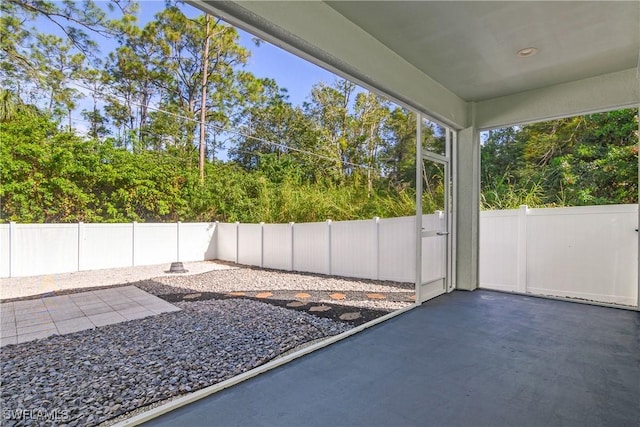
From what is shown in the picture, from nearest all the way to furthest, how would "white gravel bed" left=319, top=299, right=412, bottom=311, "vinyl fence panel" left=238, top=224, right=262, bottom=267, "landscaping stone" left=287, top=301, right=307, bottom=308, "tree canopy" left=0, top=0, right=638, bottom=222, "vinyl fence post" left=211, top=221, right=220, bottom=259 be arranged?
"white gravel bed" left=319, top=299, right=412, bottom=311, "landscaping stone" left=287, top=301, right=307, bottom=308, "tree canopy" left=0, top=0, right=638, bottom=222, "vinyl fence panel" left=238, top=224, right=262, bottom=267, "vinyl fence post" left=211, top=221, right=220, bottom=259

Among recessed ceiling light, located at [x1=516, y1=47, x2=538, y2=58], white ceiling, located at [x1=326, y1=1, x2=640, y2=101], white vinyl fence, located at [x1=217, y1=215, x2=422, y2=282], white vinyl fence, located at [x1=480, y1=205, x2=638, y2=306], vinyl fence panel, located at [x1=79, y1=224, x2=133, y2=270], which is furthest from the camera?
vinyl fence panel, located at [x1=79, y1=224, x2=133, y2=270]

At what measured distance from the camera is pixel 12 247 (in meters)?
5.61

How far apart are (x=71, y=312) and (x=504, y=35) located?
553 cm

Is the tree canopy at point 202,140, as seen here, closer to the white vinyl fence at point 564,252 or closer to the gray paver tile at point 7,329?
the white vinyl fence at point 564,252

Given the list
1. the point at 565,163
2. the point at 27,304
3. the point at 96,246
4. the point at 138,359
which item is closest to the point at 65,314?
the point at 27,304

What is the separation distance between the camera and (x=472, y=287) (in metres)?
4.59

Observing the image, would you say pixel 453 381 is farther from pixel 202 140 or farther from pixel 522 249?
pixel 202 140

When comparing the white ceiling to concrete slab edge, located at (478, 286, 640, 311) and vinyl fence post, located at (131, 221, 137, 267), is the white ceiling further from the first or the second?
vinyl fence post, located at (131, 221, 137, 267)

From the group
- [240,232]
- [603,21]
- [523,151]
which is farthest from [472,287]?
[240,232]

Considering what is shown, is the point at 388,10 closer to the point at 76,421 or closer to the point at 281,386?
the point at 281,386

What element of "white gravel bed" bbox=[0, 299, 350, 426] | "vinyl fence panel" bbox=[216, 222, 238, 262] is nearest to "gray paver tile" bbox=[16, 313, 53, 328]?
"white gravel bed" bbox=[0, 299, 350, 426]

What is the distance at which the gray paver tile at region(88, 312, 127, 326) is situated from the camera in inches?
142

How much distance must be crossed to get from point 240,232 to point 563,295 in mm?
6958

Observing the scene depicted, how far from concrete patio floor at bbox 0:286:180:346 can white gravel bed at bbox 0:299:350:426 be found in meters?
0.27
